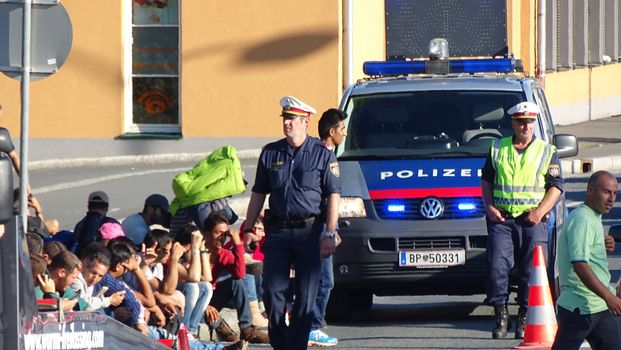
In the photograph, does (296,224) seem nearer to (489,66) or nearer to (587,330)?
(587,330)

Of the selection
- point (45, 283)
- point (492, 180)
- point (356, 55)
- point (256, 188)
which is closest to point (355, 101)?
point (492, 180)

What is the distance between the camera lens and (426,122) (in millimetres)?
13906

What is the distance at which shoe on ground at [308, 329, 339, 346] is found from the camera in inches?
480

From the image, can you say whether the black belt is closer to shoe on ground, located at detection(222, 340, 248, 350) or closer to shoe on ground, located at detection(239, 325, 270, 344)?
shoe on ground, located at detection(222, 340, 248, 350)

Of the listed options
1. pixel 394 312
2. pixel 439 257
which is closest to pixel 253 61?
pixel 394 312

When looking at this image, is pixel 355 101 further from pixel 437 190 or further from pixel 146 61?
pixel 146 61

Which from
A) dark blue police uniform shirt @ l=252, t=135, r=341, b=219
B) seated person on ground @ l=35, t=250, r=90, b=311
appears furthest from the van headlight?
seated person on ground @ l=35, t=250, r=90, b=311

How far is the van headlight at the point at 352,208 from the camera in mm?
13094

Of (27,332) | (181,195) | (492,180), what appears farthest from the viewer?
(181,195)

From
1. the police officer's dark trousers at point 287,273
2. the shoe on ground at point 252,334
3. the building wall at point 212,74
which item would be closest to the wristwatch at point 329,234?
the police officer's dark trousers at point 287,273

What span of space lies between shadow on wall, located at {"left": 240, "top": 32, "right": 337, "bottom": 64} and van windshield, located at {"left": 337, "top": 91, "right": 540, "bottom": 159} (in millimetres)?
13332

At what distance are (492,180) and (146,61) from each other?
16264 millimetres

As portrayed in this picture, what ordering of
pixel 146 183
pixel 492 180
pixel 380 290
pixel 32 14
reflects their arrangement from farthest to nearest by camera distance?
1. pixel 146 183
2. pixel 380 290
3. pixel 492 180
4. pixel 32 14

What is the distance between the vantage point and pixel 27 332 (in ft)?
20.0
